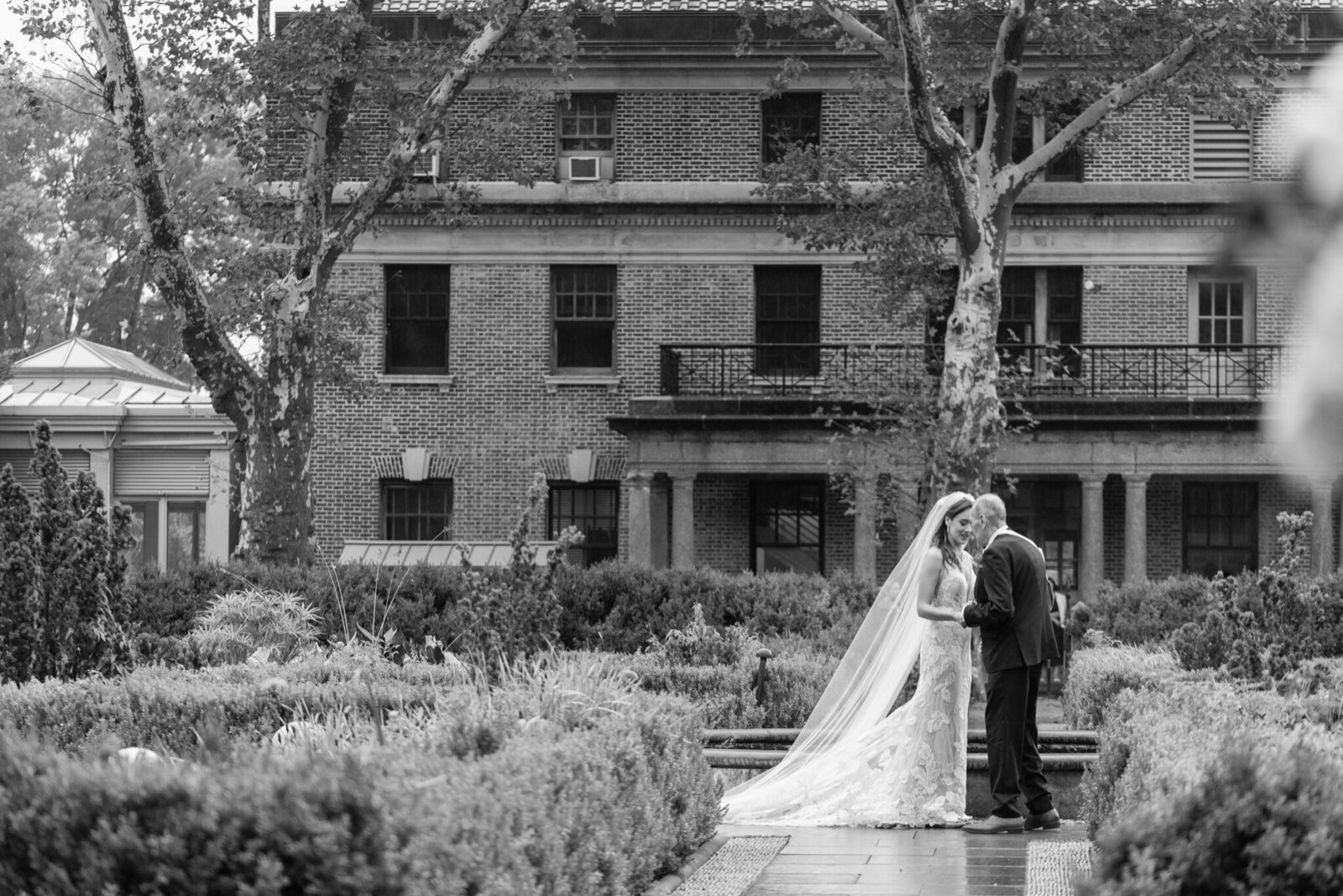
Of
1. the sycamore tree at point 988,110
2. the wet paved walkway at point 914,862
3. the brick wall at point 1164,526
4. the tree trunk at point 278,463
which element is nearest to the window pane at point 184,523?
the tree trunk at point 278,463

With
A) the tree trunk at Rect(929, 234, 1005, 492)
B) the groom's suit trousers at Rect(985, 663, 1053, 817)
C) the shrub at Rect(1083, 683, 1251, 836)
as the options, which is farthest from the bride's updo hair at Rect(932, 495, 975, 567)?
the tree trunk at Rect(929, 234, 1005, 492)

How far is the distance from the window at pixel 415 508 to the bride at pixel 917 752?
785 inches

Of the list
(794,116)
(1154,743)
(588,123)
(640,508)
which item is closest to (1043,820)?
(1154,743)

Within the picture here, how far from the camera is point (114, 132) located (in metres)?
21.9

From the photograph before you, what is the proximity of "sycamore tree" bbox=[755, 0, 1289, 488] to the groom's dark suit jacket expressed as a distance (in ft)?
29.1

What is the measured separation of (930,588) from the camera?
35.8 feet

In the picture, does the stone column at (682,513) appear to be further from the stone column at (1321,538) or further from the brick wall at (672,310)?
the stone column at (1321,538)

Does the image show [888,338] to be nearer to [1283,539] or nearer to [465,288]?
[465,288]

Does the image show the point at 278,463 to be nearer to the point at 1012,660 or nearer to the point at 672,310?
the point at 672,310

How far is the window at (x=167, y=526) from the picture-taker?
32.7 metres

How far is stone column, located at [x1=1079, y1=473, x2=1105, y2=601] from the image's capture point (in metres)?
28.1

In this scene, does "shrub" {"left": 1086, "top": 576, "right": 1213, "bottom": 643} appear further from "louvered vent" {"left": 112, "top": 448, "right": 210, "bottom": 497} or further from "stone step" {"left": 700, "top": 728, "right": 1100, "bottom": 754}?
"louvered vent" {"left": 112, "top": 448, "right": 210, "bottom": 497}

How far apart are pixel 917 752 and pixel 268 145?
16.1m

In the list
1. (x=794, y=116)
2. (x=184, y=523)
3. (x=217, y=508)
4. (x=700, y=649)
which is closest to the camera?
(x=700, y=649)
